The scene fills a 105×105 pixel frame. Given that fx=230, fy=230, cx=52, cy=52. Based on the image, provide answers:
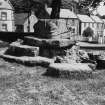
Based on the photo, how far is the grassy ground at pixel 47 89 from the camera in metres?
6.40

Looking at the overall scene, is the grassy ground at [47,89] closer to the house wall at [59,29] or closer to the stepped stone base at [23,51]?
the stepped stone base at [23,51]

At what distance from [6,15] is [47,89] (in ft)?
139

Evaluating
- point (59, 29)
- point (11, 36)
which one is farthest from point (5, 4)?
point (59, 29)

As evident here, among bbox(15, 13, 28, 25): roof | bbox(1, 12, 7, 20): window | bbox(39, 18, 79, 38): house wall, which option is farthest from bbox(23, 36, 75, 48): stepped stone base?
bbox(15, 13, 28, 25): roof

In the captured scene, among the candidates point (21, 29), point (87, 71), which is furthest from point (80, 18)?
point (87, 71)

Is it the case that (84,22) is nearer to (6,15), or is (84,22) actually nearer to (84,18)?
(84,18)

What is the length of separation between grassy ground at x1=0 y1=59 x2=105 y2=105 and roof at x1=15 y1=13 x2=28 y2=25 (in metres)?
45.3

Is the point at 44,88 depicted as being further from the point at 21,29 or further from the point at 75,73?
the point at 21,29

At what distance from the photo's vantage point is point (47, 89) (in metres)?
7.47

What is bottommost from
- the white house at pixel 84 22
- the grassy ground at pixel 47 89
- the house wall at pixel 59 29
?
the grassy ground at pixel 47 89

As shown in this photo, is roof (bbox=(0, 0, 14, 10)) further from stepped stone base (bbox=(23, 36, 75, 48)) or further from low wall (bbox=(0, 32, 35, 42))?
stepped stone base (bbox=(23, 36, 75, 48))

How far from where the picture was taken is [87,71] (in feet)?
29.2

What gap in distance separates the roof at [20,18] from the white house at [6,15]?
5609 mm

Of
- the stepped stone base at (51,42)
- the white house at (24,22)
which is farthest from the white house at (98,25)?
the stepped stone base at (51,42)
